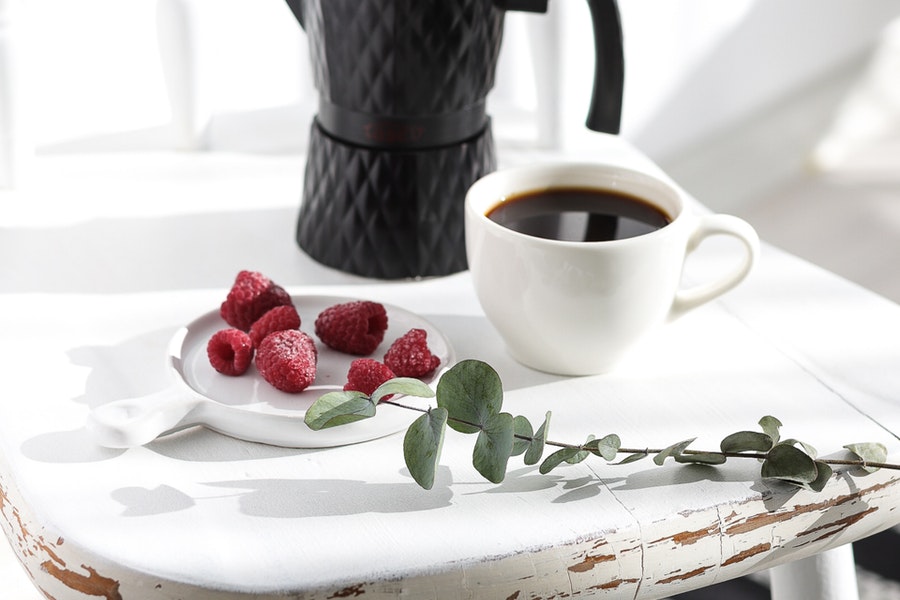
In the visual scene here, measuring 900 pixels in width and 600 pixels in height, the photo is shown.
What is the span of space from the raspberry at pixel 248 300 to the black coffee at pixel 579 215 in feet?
0.44

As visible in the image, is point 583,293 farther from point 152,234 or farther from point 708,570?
point 152,234

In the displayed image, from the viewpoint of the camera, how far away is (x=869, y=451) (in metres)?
0.53

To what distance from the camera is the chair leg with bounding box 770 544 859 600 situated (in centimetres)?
66

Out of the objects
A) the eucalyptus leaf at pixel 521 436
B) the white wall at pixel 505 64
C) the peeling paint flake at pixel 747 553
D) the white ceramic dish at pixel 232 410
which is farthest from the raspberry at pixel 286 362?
the white wall at pixel 505 64

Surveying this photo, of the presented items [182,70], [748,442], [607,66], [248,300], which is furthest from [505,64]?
[748,442]

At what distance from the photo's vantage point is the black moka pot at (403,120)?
26.2 inches

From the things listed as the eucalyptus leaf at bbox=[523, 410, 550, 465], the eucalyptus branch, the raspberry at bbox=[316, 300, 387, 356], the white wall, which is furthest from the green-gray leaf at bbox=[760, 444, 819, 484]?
the white wall

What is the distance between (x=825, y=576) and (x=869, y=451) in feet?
0.54

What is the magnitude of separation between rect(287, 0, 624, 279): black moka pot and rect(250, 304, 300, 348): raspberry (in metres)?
0.13

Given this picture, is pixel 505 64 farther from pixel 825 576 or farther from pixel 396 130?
pixel 825 576

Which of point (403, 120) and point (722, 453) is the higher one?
point (403, 120)

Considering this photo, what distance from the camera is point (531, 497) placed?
0.51 m

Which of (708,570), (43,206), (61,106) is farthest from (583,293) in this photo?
(61,106)

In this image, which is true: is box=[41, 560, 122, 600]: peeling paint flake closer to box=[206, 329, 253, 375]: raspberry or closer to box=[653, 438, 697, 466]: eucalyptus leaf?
box=[206, 329, 253, 375]: raspberry
